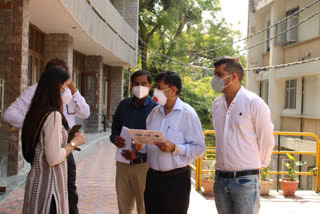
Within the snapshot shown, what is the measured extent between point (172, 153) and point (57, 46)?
31.4ft

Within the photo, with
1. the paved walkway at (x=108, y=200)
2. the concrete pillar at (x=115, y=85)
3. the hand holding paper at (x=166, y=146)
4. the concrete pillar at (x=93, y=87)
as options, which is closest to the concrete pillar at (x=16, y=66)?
the paved walkway at (x=108, y=200)

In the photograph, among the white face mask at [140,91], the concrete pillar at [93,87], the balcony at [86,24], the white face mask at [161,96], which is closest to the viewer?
the white face mask at [161,96]

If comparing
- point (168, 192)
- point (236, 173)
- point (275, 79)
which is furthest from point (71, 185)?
point (275, 79)

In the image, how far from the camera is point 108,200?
710cm

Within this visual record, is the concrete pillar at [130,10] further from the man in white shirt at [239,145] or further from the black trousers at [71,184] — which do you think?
the man in white shirt at [239,145]

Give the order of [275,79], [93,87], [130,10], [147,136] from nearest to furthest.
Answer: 1. [147,136]
2. [93,87]
3. [275,79]
4. [130,10]

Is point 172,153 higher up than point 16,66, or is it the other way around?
point 16,66

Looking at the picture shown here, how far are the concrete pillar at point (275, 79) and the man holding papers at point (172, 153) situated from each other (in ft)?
48.6

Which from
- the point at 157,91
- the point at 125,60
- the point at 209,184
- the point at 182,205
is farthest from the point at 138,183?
the point at 125,60

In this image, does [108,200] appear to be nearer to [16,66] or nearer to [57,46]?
[16,66]

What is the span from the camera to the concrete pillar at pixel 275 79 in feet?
58.4

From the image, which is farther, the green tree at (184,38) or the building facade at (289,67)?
the green tree at (184,38)

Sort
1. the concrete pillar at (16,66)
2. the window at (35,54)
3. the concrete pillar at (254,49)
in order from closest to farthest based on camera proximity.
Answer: the concrete pillar at (16,66), the window at (35,54), the concrete pillar at (254,49)

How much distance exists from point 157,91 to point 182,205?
106cm
